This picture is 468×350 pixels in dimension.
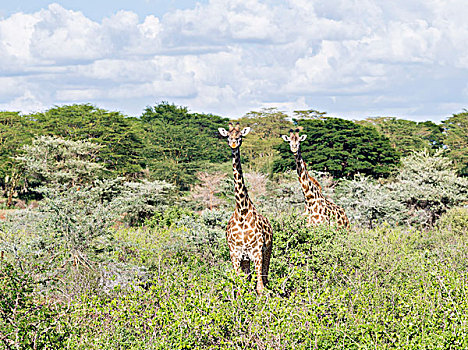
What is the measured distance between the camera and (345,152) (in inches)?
1048

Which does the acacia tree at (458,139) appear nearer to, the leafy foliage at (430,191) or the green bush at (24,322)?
the leafy foliage at (430,191)

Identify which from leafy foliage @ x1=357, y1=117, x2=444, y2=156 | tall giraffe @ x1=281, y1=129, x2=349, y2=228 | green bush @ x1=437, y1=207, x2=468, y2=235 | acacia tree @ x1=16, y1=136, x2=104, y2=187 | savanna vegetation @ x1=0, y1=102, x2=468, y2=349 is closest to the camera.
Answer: savanna vegetation @ x1=0, y1=102, x2=468, y2=349

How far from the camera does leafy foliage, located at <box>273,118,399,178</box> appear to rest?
87.5ft

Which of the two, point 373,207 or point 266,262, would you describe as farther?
point 373,207

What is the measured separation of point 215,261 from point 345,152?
57.0 ft

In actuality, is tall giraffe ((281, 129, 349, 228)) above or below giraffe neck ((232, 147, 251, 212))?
below

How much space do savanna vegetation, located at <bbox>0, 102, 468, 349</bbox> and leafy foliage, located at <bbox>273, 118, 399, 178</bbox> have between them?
0.08 m

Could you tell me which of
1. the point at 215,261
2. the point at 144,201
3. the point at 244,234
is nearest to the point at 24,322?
the point at 244,234

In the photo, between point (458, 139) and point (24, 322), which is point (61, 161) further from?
point (458, 139)

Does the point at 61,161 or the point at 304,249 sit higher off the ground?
the point at 304,249

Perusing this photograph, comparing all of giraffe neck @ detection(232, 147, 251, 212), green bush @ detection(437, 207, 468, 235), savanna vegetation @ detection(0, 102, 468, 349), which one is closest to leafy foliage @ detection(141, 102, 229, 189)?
savanna vegetation @ detection(0, 102, 468, 349)

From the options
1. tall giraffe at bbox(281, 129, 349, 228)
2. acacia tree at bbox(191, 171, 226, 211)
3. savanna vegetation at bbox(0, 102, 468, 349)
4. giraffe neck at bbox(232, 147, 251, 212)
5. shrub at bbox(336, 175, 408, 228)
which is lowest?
acacia tree at bbox(191, 171, 226, 211)

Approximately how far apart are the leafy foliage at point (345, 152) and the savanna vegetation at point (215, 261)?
80 mm

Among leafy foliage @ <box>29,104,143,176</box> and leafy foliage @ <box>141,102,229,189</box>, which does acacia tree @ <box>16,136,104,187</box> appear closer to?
leafy foliage @ <box>29,104,143,176</box>
